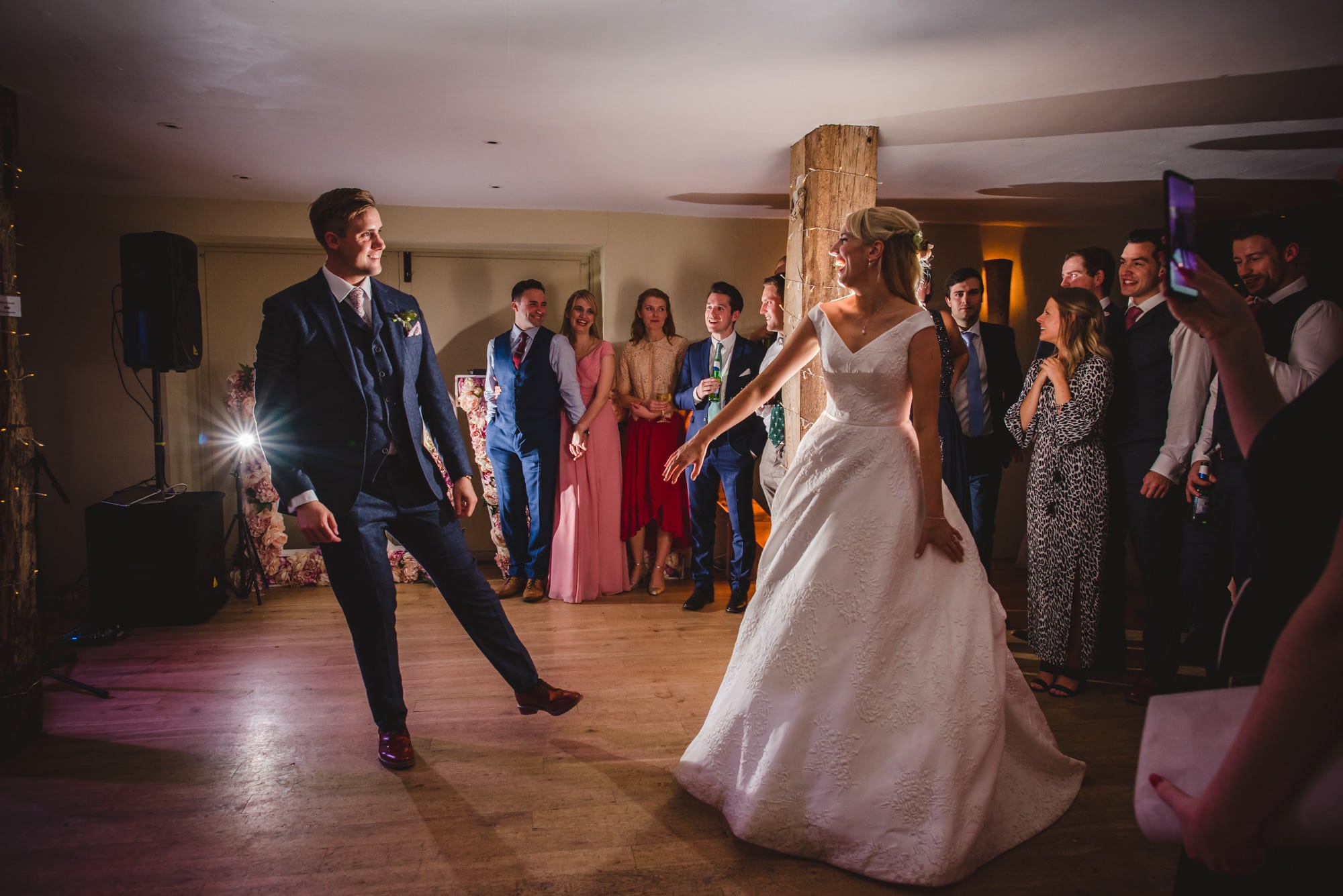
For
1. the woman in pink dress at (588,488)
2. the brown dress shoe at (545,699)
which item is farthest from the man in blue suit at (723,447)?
the brown dress shoe at (545,699)

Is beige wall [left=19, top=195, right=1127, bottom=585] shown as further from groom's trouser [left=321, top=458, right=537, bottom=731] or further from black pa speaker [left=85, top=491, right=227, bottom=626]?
groom's trouser [left=321, top=458, right=537, bottom=731]

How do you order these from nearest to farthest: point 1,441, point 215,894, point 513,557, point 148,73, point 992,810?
point 215,894, point 992,810, point 1,441, point 148,73, point 513,557

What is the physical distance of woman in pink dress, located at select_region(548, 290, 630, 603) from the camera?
4512 mm

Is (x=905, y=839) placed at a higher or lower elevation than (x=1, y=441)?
lower

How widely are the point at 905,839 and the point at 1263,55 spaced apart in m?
2.99

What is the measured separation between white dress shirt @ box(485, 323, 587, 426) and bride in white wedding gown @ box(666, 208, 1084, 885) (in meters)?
2.41

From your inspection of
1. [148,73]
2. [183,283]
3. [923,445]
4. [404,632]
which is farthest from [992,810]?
[183,283]

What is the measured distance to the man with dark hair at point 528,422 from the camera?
446 centimetres

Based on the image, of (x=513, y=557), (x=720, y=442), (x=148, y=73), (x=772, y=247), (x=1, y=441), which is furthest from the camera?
(x=772, y=247)

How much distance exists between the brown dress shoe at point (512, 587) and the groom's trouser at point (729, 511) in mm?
1074

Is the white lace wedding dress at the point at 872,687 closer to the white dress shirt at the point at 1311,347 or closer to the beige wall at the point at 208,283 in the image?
the white dress shirt at the point at 1311,347

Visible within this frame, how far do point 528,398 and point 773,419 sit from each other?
56.1 inches

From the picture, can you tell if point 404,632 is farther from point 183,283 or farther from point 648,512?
point 183,283

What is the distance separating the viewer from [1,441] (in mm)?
2709
